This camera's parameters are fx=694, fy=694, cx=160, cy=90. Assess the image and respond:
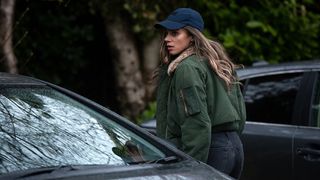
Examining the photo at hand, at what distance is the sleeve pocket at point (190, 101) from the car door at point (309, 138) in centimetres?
125

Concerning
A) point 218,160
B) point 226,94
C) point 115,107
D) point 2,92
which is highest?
point 2,92

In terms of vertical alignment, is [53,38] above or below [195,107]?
above

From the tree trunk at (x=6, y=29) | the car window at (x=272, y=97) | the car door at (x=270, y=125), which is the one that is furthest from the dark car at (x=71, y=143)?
the tree trunk at (x=6, y=29)

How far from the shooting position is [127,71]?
8961 mm

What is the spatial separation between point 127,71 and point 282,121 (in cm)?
407

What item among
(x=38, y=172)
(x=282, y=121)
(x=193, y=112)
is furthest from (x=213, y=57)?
Result: (x=38, y=172)

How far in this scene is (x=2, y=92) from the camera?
3605 millimetres

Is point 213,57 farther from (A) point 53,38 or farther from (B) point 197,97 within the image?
(A) point 53,38

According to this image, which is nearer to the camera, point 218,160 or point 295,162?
point 218,160

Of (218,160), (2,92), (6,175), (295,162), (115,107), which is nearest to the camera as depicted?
(6,175)

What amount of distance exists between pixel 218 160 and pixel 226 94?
39 cm

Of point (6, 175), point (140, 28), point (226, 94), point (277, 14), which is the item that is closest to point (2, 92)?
point (6, 175)

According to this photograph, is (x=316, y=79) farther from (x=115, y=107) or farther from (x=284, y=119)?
(x=115, y=107)

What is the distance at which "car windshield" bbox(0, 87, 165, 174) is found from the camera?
3.23 metres
